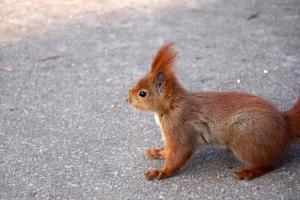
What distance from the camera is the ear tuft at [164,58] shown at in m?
2.87

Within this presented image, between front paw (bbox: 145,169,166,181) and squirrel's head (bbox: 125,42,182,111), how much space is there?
0.37 metres

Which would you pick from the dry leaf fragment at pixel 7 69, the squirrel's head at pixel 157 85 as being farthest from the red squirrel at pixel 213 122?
the dry leaf fragment at pixel 7 69

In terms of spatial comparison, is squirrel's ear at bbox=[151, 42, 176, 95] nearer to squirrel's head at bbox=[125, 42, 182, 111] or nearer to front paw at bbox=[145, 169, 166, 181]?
squirrel's head at bbox=[125, 42, 182, 111]

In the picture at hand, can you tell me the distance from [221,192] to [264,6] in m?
→ 3.24

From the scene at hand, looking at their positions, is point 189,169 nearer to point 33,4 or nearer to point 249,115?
point 249,115

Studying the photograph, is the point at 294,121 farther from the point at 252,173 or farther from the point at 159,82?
the point at 159,82

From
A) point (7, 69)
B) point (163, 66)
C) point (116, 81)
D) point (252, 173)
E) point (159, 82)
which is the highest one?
point (163, 66)

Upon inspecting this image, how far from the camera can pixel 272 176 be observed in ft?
9.60

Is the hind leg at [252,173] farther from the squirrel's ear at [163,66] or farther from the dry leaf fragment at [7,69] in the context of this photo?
the dry leaf fragment at [7,69]

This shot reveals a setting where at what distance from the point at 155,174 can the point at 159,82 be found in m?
0.55

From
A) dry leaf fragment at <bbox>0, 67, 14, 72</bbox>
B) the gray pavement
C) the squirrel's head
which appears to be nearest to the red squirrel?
the squirrel's head

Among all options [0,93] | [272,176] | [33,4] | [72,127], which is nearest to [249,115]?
[272,176]

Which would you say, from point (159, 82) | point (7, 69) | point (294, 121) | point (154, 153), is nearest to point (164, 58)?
point (159, 82)

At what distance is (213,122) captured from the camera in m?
2.88
